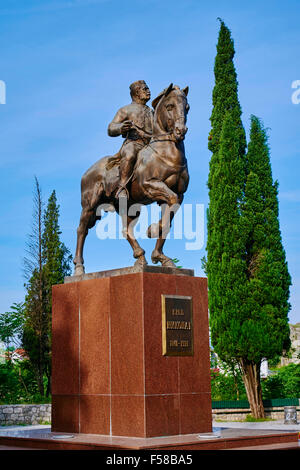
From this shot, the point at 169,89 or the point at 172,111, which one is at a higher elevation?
the point at 169,89

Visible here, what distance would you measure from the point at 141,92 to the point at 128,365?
14.3 feet

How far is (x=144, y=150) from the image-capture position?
31.2 ft

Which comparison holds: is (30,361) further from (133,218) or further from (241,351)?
(133,218)

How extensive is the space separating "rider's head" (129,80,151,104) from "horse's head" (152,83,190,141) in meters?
0.51

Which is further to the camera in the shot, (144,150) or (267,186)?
(267,186)

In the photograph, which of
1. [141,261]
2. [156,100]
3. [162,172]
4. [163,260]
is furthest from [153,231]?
[156,100]

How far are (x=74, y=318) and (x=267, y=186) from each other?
13.4 metres

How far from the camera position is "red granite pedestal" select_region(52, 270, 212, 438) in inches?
324

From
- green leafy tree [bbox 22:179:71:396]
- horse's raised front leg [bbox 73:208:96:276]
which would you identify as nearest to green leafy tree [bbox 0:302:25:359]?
green leafy tree [bbox 22:179:71:396]

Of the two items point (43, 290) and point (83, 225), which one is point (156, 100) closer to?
point (83, 225)

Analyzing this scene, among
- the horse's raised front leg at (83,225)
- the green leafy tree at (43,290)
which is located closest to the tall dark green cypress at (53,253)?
the green leafy tree at (43,290)

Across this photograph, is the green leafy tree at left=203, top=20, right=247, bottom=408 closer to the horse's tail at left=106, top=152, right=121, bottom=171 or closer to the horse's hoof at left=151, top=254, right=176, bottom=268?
the horse's tail at left=106, top=152, right=121, bottom=171

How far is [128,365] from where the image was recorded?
839cm
